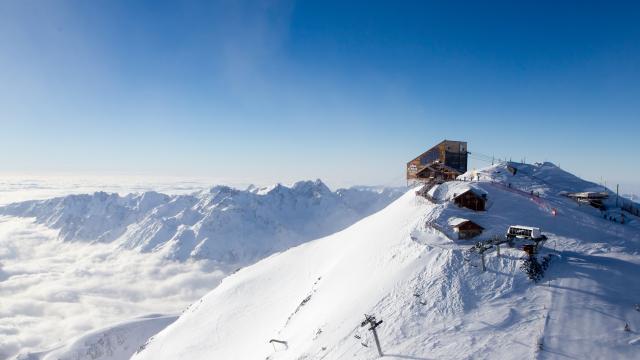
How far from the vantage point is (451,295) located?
33.8 meters

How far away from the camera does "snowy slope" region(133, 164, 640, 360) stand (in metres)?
28.3

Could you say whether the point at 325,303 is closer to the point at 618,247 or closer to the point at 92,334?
the point at 618,247

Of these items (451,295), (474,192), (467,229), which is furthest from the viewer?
(474,192)

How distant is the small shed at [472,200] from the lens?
167ft

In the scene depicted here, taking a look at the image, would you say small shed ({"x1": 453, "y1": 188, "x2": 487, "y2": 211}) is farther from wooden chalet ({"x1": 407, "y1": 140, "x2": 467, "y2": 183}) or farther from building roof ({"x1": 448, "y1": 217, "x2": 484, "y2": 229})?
wooden chalet ({"x1": 407, "y1": 140, "x2": 467, "y2": 183})

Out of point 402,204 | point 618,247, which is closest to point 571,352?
point 618,247

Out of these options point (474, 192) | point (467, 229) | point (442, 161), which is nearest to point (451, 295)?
point (467, 229)

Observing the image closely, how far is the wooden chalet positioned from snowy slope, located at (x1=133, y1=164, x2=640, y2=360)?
7.26 metres

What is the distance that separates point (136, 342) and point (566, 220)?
158 metres

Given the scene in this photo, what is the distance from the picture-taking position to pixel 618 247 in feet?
139

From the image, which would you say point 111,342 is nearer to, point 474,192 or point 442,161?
point 442,161

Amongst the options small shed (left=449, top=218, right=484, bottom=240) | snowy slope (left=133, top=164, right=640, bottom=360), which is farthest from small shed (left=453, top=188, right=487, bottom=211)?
small shed (left=449, top=218, right=484, bottom=240)

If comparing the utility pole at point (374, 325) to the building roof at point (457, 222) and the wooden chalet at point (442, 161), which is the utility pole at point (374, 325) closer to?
the building roof at point (457, 222)

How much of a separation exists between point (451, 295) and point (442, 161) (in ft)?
136
